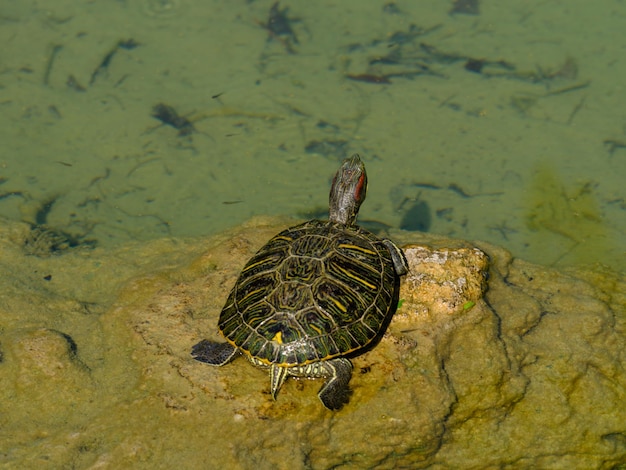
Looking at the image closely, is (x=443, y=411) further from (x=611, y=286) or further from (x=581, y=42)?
(x=581, y=42)

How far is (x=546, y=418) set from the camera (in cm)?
355

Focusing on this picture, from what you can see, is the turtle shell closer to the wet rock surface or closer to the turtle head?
the wet rock surface

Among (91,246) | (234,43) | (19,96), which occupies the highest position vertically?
(234,43)

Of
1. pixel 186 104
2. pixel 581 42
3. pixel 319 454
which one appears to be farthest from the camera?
pixel 581 42

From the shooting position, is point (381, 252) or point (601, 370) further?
point (381, 252)

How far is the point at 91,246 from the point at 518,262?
4071 millimetres

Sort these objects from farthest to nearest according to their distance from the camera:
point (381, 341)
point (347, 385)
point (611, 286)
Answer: point (611, 286) → point (381, 341) → point (347, 385)

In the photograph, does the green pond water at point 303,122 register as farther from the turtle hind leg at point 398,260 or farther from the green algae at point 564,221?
the turtle hind leg at point 398,260

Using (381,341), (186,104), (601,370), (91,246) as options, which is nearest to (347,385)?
(381,341)

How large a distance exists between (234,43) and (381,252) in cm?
558

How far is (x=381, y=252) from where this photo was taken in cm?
414

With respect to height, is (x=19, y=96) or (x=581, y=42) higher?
(x=581, y=42)

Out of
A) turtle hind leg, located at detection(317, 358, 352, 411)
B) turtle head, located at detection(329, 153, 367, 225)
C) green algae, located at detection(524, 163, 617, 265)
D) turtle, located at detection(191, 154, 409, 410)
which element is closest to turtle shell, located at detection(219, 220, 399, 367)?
turtle, located at detection(191, 154, 409, 410)

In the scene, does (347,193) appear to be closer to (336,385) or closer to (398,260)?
(398,260)
